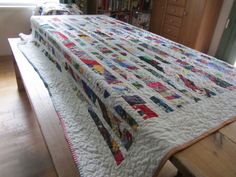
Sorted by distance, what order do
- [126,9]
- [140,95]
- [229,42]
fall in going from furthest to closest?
1. [126,9]
2. [229,42]
3. [140,95]

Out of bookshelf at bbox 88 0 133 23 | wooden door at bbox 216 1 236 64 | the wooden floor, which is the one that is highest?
bookshelf at bbox 88 0 133 23

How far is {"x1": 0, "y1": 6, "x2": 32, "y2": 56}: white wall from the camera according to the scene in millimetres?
2926

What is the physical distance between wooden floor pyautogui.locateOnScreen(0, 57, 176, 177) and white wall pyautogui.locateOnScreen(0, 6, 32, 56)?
1.07 m

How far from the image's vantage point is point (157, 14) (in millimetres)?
3721

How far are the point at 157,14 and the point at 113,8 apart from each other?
0.83 metres

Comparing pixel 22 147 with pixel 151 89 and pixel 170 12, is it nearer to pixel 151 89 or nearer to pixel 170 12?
pixel 151 89

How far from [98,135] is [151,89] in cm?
37

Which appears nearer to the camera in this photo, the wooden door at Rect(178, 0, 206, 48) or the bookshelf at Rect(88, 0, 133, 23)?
the wooden door at Rect(178, 0, 206, 48)

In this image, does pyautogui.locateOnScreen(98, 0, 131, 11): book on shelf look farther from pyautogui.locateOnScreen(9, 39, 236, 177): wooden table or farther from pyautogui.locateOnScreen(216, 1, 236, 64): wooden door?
pyautogui.locateOnScreen(9, 39, 236, 177): wooden table

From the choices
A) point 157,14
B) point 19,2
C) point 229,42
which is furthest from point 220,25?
point 19,2

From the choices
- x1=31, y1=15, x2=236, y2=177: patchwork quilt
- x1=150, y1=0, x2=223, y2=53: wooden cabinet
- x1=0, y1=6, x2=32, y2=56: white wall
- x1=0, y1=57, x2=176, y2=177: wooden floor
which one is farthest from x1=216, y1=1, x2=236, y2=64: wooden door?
x1=0, y1=6, x2=32, y2=56: white wall

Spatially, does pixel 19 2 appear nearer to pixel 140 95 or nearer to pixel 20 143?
pixel 20 143

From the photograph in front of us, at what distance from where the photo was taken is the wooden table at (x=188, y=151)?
65cm

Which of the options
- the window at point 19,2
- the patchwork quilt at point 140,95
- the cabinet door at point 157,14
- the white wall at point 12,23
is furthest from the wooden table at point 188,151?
the cabinet door at point 157,14
